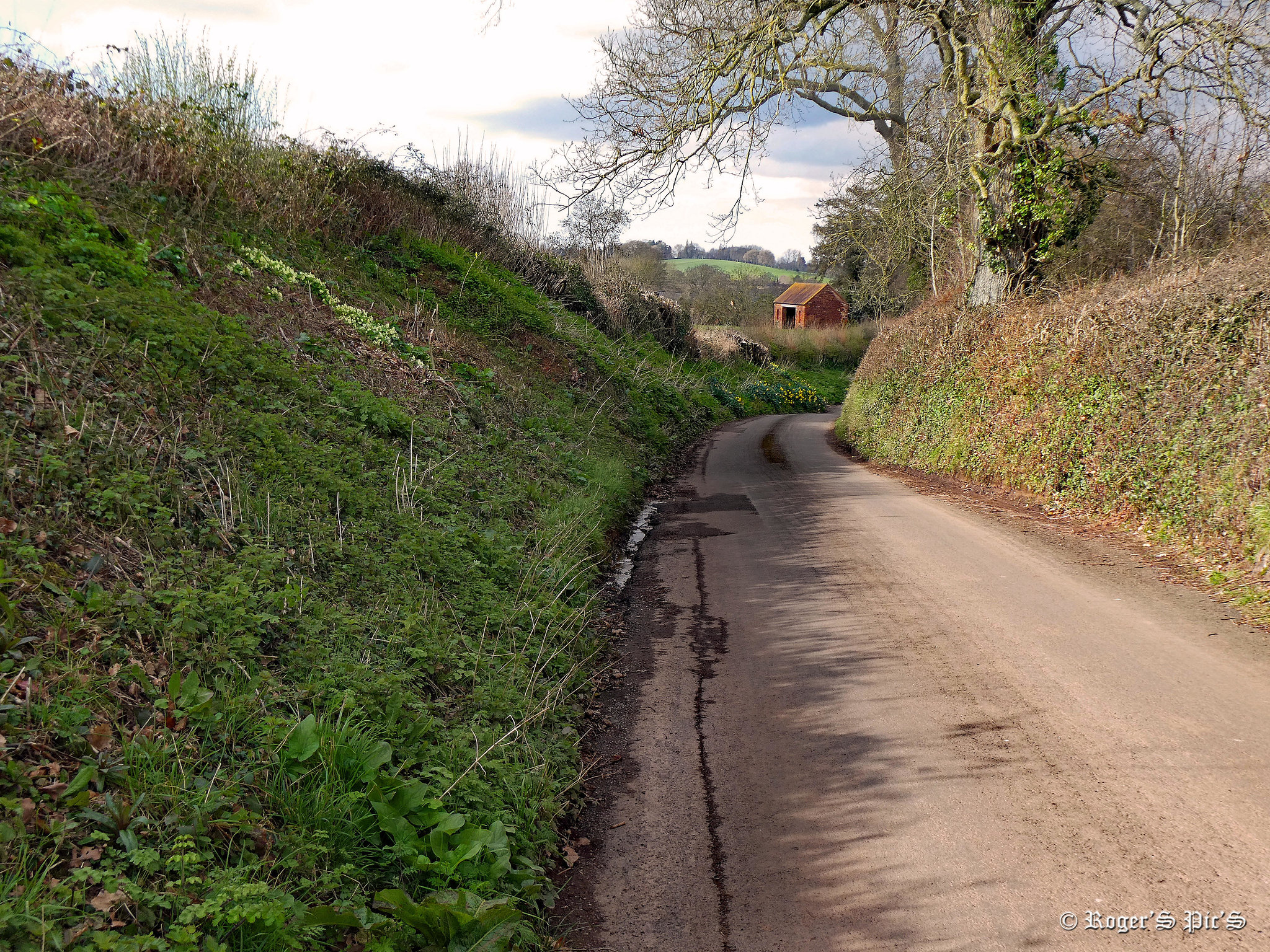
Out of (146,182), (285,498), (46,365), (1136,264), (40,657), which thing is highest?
(1136,264)

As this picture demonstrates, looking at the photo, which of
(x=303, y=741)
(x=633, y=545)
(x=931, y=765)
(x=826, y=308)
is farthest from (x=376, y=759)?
(x=826, y=308)

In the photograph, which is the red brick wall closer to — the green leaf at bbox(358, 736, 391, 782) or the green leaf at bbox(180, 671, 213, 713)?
the green leaf at bbox(358, 736, 391, 782)

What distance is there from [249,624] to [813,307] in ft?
205

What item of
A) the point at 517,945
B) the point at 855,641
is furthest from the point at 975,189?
the point at 517,945

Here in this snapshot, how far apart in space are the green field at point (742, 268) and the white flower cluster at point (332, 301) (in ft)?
179

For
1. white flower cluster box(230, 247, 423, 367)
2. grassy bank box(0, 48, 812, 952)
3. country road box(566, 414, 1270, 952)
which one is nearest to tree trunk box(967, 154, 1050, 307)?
country road box(566, 414, 1270, 952)

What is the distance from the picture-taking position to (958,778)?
4016 mm

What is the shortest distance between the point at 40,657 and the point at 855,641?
197 inches

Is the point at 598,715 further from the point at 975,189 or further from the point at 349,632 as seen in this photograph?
the point at 975,189

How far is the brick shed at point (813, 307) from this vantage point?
200ft

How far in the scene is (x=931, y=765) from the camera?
4156 millimetres

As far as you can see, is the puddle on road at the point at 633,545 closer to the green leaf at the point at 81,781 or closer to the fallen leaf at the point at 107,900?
the green leaf at the point at 81,781

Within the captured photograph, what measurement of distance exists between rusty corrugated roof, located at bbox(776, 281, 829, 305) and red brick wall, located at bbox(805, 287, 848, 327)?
414 mm

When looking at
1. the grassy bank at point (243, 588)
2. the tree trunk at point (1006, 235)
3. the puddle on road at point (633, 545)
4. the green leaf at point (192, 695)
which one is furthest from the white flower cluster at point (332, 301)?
the tree trunk at point (1006, 235)
